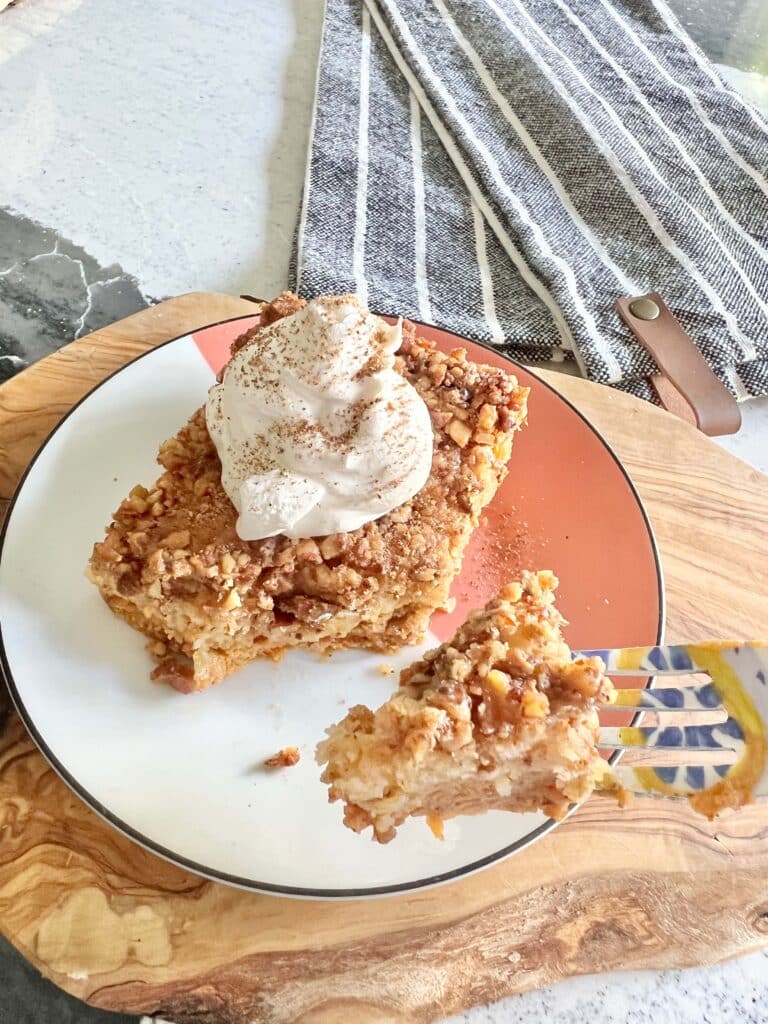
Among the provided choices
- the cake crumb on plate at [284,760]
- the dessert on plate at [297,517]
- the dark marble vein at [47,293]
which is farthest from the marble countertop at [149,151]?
the cake crumb on plate at [284,760]

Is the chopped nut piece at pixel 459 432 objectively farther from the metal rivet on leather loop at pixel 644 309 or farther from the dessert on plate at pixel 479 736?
the metal rivet on leather loop at pixel 644 309

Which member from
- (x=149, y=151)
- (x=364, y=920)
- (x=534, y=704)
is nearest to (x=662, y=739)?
(x=534, y=704)

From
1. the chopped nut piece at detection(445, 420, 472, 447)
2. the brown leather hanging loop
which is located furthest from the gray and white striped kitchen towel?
the chopped nut piece at detection(445, 420, 472, 447)

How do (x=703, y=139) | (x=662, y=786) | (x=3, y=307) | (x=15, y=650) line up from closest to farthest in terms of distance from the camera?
(x=662, y=786)
(x=15, y=650)
(x=3, y=307)
(x=703, y=139)

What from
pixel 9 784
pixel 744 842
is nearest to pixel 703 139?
pixel 744 842

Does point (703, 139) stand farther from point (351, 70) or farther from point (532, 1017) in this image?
point (532, 1017)
